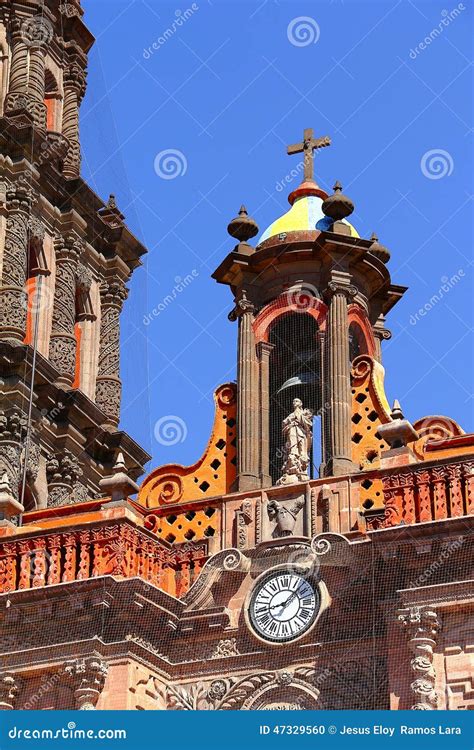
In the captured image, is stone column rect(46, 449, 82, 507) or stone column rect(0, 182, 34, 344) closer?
stone column rect(46, 449, 82, 507)

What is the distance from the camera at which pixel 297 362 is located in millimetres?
31922

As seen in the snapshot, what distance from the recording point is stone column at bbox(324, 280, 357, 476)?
97.9ft

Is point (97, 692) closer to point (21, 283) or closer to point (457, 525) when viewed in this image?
point (457, 525)

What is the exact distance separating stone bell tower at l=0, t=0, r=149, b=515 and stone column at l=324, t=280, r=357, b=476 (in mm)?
6432


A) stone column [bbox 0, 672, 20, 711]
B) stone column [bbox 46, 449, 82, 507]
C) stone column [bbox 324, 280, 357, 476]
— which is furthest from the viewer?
stone column [bbox 46, 449, 82, 507]

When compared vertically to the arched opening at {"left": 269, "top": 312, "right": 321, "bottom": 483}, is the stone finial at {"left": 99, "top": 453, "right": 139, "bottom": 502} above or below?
below

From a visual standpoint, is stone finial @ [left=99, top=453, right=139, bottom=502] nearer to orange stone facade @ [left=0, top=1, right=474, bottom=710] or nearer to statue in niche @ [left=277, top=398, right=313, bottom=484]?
orange stone facade @ [left=0, top=1, right=474, bottom=710]

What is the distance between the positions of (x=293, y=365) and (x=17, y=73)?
432 inches

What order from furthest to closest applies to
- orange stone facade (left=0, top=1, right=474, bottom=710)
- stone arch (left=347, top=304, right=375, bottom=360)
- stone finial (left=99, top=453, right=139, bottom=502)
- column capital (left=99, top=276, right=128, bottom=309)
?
column capital (left=99, top=276, right=128, bottom=309), stone arch (left=347, top=304, right=375, bottom=360), stone finial (left=99, top=453, right=139, bottom=502), orange stone facade (left=0, top=1, right=474, bottom=710)

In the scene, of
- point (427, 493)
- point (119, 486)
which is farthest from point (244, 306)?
point (427, 493)

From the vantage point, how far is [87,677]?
27.5 meters

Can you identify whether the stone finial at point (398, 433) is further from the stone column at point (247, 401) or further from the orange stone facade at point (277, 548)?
the stone column at point (247, 401)

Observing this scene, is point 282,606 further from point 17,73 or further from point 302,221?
point 17,73

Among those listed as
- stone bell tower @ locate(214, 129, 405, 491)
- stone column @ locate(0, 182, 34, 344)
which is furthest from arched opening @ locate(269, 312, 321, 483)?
stone column @ locate(0, 182, 34, 344)
